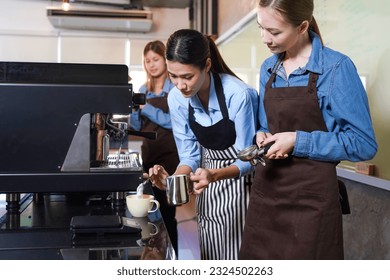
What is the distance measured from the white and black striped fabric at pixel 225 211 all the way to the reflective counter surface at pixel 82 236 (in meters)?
0.32

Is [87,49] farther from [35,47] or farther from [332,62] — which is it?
[332,62]

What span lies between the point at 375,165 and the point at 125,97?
87 centimetres

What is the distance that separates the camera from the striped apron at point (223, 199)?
130 cm

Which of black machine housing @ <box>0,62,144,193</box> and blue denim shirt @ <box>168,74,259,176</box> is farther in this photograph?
blue denim shirt @ <box>168,74,259,176</box>

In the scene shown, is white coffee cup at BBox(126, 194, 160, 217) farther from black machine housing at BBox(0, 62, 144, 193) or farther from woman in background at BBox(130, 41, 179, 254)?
woman in background at BBox(130, 41, 179, 254)

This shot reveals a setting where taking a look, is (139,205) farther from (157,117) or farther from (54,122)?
(157,117)

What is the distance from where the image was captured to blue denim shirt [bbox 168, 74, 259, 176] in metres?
1.23

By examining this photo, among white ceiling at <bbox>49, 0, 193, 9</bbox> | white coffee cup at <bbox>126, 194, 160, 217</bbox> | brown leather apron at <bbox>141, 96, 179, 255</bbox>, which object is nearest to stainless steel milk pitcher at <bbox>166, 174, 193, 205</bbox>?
white coffee cup at <bbox>126, 194, 160, 217</bbox>

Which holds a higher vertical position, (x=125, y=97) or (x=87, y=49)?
(x=87, y=49)

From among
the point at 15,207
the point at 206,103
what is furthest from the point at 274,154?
the point at 15,207

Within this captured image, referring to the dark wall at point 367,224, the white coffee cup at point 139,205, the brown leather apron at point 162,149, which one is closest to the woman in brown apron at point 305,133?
the white coffee cup at point 139,205

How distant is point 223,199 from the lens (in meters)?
1.31

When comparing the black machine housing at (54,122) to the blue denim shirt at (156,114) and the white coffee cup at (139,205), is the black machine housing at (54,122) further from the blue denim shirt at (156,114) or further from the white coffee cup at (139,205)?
the blue denim shirt at (156,114)
